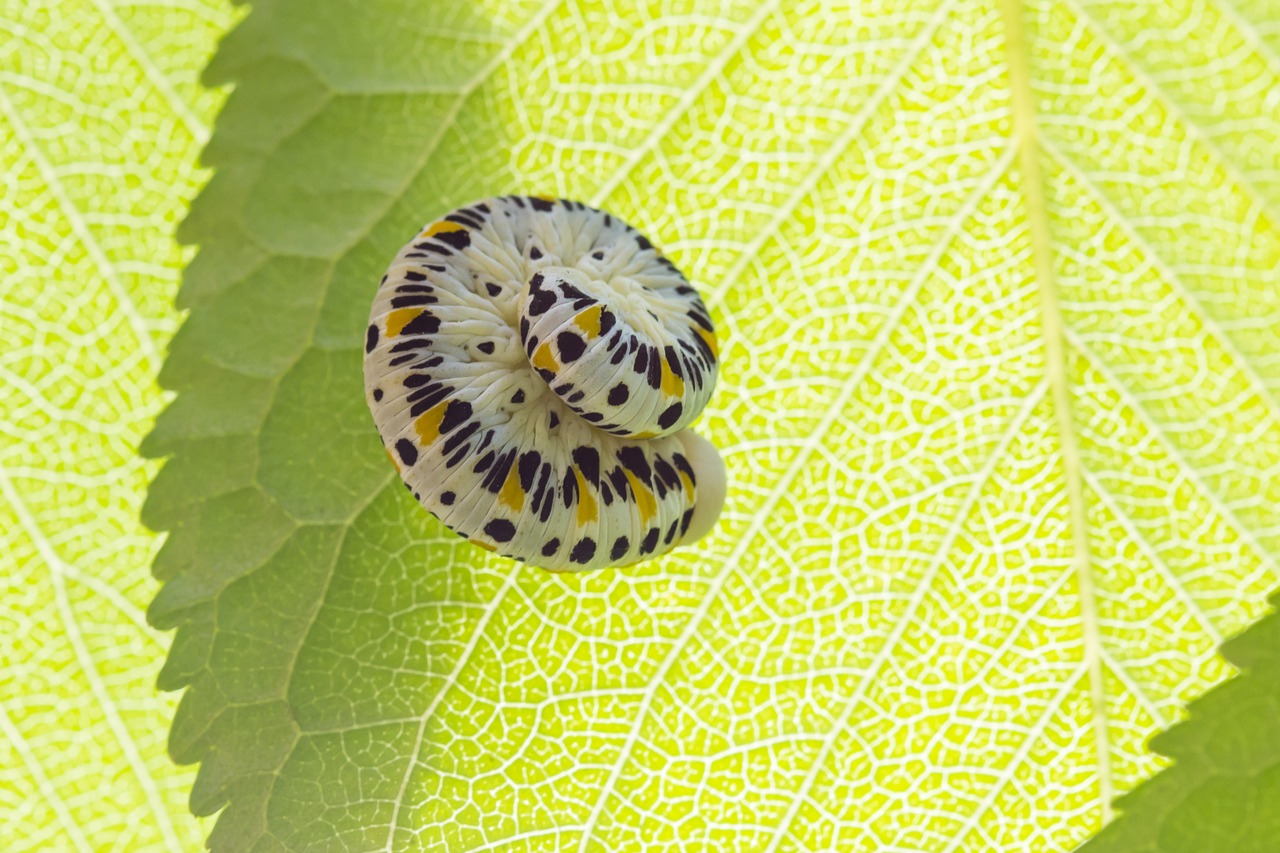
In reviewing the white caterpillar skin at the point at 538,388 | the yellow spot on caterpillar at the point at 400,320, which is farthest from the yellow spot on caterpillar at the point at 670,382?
the yellow spot on caterpillar at the point at 400,320

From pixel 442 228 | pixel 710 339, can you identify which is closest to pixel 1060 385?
pixel 710 339

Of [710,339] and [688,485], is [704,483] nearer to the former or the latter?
[688,485]

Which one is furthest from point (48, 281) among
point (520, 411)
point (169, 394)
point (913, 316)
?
point (913, 316)

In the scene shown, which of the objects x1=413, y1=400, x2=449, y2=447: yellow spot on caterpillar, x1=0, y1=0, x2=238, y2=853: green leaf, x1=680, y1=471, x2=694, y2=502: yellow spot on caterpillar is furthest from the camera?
x1=0, y1=0, x2=238, y2=853: green leaf

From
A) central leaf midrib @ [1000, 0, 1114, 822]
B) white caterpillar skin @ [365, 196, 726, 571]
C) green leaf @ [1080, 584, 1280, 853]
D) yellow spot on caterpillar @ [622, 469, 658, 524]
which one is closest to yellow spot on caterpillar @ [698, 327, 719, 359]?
white caterpillar skin @ [365, 196, 726, 571]

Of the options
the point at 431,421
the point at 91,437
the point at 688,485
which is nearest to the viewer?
the point at 431,421

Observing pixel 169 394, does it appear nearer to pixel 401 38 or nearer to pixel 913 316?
pixel 401 38

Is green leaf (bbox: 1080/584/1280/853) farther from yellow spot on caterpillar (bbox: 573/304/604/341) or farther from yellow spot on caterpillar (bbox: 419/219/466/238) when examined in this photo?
yellow spot on caterpillar (bbox: 419/219/466/238)
